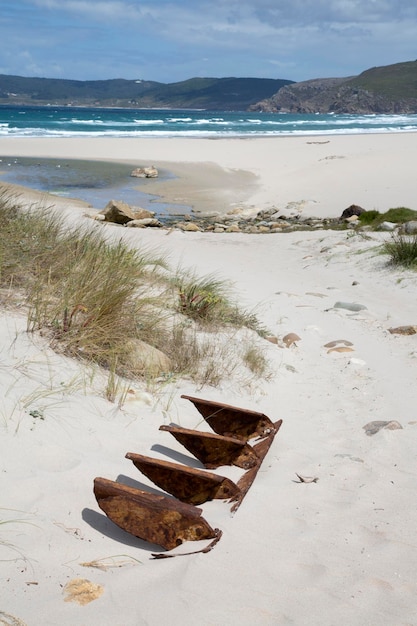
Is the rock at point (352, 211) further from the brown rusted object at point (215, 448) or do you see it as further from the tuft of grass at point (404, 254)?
the brown rusted object at point (215, 448)

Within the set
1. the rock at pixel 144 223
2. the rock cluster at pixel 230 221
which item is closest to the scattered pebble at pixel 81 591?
the rock cluster at pixel 230 221

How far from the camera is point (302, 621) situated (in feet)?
7.14

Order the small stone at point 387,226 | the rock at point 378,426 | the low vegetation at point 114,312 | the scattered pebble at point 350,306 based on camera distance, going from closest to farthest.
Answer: the rock at point 378,426 < the low vegetation at point 114,312 < the scattered pebble at point 350,306 < the small stone at point 387,226

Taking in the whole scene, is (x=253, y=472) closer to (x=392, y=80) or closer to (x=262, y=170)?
(x=262, y=170)

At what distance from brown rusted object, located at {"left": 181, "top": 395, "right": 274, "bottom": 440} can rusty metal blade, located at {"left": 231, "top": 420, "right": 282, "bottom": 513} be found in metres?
0.07

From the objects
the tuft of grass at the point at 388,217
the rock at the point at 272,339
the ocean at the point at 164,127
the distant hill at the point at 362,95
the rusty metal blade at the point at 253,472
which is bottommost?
the rock at the point at 272,339

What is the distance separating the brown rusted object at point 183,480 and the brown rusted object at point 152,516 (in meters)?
0.25

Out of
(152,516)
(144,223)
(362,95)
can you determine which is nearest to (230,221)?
(144,223)

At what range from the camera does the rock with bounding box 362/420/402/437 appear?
4094mm

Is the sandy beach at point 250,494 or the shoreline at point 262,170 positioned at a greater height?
the shoreline at point 262,170

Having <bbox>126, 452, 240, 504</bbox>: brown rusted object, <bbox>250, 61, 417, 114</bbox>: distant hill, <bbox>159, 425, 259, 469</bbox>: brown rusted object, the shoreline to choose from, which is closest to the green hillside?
<bbox>250, 61, 417, 114</bbox>: distant hill

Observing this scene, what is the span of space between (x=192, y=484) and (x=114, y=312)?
6.39ft

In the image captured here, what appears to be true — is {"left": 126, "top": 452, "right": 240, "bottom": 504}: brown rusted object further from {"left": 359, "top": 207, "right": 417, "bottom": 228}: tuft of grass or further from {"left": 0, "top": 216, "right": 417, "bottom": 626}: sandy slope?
{"left": 359, "top": 207, "right": 417, "bottom": 228}: tuft of grass

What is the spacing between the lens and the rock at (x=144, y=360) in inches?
170
